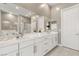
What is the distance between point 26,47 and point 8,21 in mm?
625

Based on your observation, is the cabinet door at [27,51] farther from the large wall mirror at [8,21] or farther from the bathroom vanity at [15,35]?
the large wall mirror at [8,21]

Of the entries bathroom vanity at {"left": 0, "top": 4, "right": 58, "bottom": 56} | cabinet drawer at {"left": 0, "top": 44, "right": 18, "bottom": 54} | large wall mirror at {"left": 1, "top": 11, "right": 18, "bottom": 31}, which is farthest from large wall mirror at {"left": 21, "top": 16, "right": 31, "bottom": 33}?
cabinet drawer at {"left": 0, "top": 44, "right": 18, "bottom": 54}

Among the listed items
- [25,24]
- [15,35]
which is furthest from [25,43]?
[25,24]

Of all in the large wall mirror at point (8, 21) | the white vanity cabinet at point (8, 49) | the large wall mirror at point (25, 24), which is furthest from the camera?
the large wall mirror at point (25, 24)

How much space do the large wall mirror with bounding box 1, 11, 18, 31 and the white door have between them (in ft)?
4.78

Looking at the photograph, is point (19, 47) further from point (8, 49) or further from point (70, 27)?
point (70, 27)

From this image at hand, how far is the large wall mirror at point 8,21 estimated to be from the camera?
1601 millimetres

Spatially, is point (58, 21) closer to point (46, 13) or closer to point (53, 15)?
point (53, 15)

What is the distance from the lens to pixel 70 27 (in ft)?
8.97

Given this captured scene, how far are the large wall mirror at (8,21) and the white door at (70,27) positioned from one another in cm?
146

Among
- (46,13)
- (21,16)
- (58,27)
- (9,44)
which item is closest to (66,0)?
(9,44)

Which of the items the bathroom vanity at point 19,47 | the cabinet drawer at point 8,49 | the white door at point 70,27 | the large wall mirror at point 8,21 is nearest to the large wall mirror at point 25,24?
the large wall mirror at point 8,21

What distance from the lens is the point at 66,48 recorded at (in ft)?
7.89

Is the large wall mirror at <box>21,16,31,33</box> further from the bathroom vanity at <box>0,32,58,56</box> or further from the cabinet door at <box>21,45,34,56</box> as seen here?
the cabinet door at <box>21,45,34,56</box>
